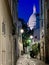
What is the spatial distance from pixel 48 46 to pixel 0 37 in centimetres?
1765

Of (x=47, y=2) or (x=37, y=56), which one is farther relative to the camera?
(x=37, y=56)

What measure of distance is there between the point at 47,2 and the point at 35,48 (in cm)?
985

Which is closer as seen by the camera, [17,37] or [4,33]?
[4,33]

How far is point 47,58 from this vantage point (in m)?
23.3

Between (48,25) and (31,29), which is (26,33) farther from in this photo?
(48,25)

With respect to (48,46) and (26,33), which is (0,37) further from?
(26,33)

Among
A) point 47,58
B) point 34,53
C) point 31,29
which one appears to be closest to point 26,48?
point 31,29

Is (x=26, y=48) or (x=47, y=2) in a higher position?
(x=47, y=2)

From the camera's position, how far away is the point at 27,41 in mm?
50062

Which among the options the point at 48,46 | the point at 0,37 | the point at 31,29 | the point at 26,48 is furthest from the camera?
the point at 31,29

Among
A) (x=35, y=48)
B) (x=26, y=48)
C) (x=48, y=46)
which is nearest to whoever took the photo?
(x=48, y=46)

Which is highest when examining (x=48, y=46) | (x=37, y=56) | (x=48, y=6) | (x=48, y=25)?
(x=48, y=6)

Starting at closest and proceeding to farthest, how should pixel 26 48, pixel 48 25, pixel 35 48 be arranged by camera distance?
pixel 48 25 < pixel 35 48 < pixel 26 48

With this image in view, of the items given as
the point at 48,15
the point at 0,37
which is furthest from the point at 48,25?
the point at 0,37
